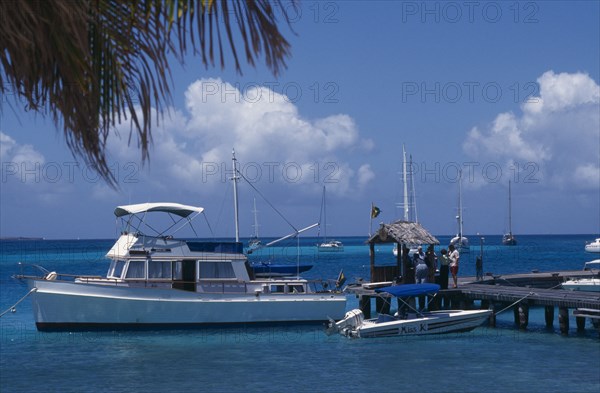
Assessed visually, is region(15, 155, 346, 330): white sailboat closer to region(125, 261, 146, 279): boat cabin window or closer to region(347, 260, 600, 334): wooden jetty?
region(125, 261, 146, 279): boat cabin window

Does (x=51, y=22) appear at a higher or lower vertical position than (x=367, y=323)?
higher

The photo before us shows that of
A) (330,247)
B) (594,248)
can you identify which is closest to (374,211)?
(594,248)

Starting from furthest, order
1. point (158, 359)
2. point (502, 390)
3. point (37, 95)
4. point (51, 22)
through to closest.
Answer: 1. point (158, 359)
2. point (502, 390)
3. point (37, 95)
4. point (51, 22)

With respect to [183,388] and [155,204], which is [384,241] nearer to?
[155,204]

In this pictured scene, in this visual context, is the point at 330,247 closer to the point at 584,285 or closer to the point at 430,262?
the point at 584,285

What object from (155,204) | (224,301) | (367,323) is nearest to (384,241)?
(367,323)

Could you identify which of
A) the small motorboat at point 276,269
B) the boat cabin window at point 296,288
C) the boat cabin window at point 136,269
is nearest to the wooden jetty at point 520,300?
the boat cabin window at point 296,288

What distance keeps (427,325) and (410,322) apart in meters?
0.61

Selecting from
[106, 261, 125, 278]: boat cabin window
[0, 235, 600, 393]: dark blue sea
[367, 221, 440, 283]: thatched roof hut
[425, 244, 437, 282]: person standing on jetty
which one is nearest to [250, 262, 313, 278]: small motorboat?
[367, 221, 440, 283]: thatched roof hut

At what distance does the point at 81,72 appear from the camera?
13.3 feet

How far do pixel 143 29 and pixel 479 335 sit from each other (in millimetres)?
22467

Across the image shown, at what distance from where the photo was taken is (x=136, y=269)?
25.8 meters

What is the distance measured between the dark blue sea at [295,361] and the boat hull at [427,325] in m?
0.25

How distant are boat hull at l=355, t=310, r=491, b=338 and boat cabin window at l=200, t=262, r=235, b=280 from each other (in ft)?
16.7
